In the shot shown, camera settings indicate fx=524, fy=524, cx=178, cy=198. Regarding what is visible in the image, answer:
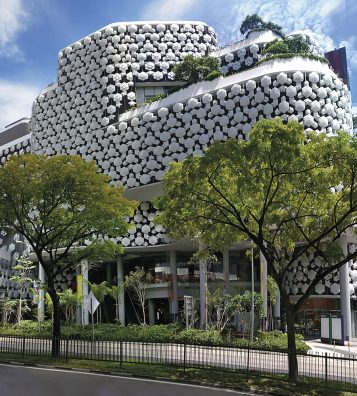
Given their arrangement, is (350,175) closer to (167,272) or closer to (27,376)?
(27,376)

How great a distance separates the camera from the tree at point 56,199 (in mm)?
21344

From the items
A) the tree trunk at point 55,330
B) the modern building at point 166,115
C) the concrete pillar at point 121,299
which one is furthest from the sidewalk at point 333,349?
the concrete pillar at point 121,299

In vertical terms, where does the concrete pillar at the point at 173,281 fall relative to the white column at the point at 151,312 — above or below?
above

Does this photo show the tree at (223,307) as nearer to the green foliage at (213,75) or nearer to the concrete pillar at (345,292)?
the concrete pillar at (345,292)

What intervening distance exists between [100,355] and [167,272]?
29.1 metres

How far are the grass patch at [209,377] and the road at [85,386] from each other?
0.71 meters

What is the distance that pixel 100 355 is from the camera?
794 inches

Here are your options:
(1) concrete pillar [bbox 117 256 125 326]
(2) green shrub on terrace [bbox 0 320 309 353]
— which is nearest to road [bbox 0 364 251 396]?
(2) green shrub on terrace [bbox 0 320 309 353]

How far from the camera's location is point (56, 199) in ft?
72.3

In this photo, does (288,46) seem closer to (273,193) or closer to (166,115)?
(166,115)

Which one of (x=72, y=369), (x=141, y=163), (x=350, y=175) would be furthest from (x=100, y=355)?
(x=141, y=163)

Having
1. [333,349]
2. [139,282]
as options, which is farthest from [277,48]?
[333,349]

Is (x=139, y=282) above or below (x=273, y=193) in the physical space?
below

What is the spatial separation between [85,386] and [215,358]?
21.5 ft
